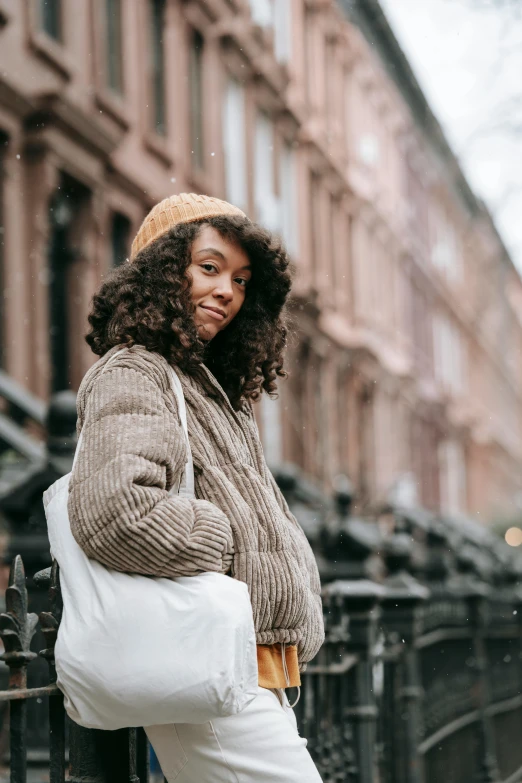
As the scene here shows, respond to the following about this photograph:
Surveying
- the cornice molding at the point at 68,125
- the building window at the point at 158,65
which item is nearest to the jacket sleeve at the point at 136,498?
the cornice molding at the point at 68,125

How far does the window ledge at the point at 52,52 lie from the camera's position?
1078 cm

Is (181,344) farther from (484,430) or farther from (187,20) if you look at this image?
(484,430)

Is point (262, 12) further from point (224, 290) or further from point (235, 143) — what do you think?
point (224, 290)

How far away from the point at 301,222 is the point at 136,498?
18954 mm

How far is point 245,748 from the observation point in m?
2.38

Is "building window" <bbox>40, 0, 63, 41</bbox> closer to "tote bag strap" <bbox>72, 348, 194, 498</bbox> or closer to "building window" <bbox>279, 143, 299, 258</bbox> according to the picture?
"building window" <bbox>279, 143, 299, 258</bbox>

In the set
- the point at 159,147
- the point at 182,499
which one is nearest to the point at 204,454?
the point at 182,499

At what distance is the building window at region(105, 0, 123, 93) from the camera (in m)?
12.7

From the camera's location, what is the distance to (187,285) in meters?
2.60

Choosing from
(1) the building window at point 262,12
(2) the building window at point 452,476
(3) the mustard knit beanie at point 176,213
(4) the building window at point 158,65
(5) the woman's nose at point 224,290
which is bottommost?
(5) the woman's nose at point 224,290

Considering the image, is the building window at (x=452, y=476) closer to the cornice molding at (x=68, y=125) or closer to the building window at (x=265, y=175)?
the building window at (x=265, y=175)

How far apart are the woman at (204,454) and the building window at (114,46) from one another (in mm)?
10492

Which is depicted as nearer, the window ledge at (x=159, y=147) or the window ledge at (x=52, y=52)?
the window ledge at (x=52, y=52)

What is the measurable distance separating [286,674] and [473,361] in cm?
3903
